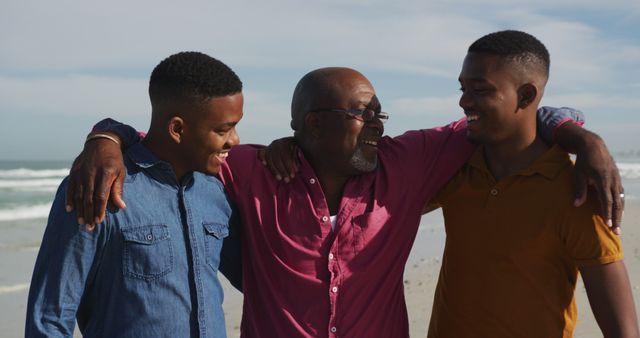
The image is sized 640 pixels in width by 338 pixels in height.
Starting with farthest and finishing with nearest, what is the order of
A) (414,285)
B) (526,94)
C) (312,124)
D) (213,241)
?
1. (414,285)
2. (312,124)
3. (526,94)
4. (213,241)

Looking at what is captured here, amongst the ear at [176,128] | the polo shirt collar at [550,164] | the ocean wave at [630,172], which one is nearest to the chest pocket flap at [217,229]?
the ear at [176,128]

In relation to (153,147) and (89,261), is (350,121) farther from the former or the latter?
(89,261)

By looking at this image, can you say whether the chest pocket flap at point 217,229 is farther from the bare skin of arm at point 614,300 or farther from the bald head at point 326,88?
the bare skin of arm at point 614,300

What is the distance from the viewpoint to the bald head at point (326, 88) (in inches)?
143

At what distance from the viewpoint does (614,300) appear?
3158mm

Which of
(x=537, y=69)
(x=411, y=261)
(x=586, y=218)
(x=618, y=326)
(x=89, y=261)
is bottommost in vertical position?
(x=411, y=261)

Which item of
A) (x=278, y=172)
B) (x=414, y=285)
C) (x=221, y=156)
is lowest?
(x=414, y=285)

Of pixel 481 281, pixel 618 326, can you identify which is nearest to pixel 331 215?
pixel 481 281

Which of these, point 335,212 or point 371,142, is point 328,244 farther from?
point 371,142

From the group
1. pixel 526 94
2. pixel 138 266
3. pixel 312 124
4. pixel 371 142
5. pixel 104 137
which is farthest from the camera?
pixel 312 124

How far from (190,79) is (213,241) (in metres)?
0.73

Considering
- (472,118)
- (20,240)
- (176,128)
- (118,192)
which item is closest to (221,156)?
(176,128)

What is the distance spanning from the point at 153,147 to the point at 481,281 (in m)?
1.65

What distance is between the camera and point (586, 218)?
126 inches
